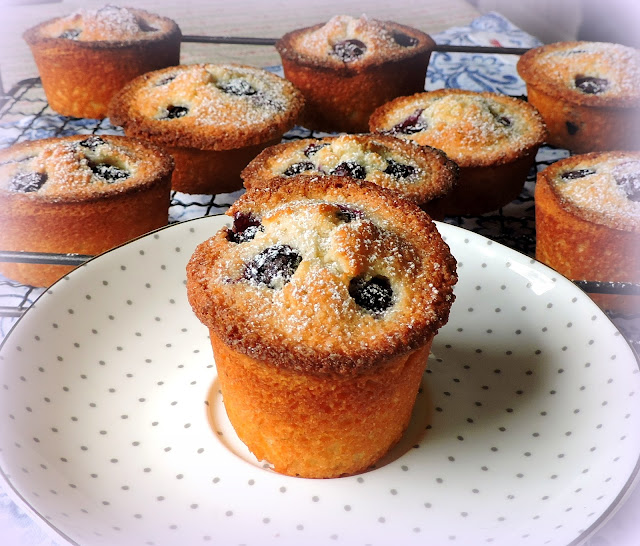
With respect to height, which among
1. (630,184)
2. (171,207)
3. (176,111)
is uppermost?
(630,184)

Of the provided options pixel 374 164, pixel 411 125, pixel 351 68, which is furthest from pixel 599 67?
pixel 374 164

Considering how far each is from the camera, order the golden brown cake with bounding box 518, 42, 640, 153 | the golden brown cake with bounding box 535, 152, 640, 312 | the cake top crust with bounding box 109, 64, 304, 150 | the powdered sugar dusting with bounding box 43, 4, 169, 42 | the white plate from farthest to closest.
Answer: the powdered sugar dusting with bounding box 43, 4, 169, 42 → the golden brown cake with bounding box 518, 42, 640, 153 → the cake top crust with bounding box 109, 64, 304, 150 → the golden brown cake with bounding box 535, 152, 640, 312 → the white plate

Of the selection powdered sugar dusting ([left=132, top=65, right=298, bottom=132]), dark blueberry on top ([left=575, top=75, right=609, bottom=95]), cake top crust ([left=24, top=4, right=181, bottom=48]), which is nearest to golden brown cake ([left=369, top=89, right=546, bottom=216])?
dark blueberry on top ([left=575, top=75, right=609, bottom=95])

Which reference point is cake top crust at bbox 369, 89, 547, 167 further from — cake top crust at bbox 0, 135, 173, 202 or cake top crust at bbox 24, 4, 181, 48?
cake top crust at bbox 24, 4, 181, 48

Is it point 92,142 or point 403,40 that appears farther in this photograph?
point 403,40

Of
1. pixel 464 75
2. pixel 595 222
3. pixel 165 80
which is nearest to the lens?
pixel 595 222

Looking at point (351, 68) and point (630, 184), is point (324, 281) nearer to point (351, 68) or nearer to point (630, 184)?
point (630, 184)

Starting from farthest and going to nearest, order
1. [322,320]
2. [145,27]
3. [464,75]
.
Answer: [464,75], [145,27], [322,320]

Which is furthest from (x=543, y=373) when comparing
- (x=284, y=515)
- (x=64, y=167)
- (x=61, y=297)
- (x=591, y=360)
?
(x=64, y=167)
